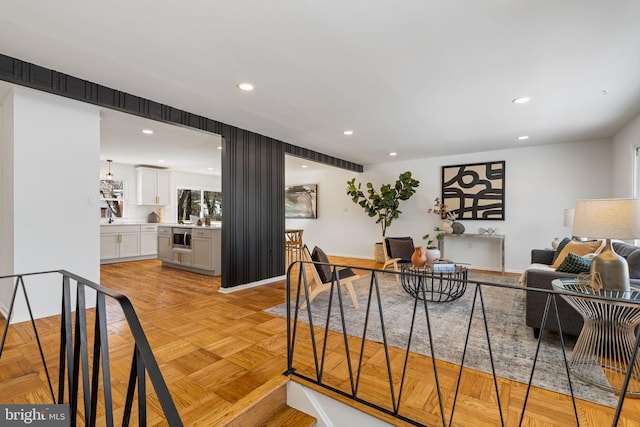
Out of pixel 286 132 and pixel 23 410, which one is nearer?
pixel 23 410

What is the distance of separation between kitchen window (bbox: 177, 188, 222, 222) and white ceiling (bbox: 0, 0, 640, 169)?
503 cm

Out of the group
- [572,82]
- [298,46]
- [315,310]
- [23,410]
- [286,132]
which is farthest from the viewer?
[286,132]

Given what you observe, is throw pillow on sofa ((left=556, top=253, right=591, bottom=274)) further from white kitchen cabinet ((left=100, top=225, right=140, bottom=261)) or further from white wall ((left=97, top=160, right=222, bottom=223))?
white wall ((left=97, top=160, right=222, bottom=223))

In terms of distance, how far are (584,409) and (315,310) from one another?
2.17 metres

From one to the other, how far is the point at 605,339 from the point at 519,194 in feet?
13.3

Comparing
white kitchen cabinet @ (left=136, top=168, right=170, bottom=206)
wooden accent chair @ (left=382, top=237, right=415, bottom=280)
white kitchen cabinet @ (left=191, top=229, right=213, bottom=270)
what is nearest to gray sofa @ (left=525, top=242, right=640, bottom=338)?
wooden accent chair @ (left=382, top=237, right=415, bottom=280)

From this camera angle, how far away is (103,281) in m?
4.59

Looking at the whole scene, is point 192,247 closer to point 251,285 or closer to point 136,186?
point 251,285

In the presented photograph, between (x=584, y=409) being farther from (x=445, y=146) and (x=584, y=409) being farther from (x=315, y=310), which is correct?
(x=445, y=146)

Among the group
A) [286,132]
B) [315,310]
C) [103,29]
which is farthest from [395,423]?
[286,132]

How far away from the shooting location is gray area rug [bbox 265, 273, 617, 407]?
6.35ft

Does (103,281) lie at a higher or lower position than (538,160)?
lower

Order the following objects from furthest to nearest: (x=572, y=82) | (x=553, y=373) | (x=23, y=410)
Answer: (x=572, y=82), (x=553, y=373), (x=23, y=410)

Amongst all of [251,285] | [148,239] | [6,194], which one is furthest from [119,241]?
[251,285]
